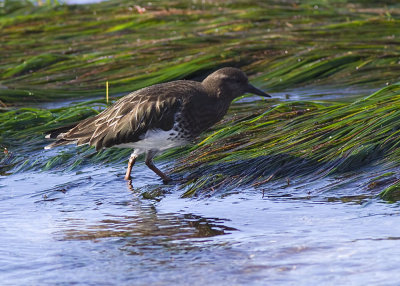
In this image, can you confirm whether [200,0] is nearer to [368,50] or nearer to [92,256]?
[368,50]

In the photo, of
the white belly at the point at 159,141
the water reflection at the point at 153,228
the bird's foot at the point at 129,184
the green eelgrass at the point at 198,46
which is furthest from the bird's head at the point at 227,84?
the green eelgrass at the point at 198,46

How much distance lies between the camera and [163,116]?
6805 millimetres

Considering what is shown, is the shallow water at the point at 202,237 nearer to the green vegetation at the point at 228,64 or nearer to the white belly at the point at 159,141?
the green vegetation at the point at 228,64

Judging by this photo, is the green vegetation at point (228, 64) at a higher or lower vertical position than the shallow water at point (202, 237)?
higher

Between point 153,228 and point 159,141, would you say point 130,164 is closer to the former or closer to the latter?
point 159,141

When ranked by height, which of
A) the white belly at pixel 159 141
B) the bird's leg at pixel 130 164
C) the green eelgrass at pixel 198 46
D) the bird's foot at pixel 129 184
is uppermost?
the green eelgrass at pixel 198 46

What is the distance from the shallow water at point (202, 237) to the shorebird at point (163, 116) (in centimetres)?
46

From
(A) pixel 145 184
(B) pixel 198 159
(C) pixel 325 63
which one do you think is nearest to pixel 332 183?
(B) pixel 198 159

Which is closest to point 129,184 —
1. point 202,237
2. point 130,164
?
point 130,164

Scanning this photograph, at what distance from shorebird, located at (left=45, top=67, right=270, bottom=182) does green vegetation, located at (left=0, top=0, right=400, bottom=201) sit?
0.99 feet

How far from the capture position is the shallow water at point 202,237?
14.3ft

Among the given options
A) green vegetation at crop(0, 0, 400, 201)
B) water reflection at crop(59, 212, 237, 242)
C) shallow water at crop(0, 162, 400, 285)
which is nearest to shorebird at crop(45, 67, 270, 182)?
green vegetation at crop(0, 0, 400, 201)

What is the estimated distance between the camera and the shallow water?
4.36m

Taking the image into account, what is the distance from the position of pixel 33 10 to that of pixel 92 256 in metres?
9.64
